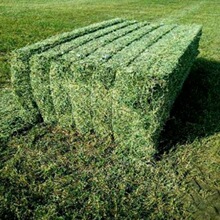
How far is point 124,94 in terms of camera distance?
6.13 metres

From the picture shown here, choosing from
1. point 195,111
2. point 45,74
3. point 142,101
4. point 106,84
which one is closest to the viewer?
point 142,101

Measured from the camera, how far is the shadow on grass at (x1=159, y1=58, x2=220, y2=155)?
7.42 m

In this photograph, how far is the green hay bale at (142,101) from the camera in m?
5.85

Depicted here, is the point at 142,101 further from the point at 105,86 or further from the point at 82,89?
the point at 82,89

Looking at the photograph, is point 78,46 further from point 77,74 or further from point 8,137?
point 8,137

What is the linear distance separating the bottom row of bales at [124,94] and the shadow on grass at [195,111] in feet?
2.80

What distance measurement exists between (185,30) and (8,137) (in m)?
6.06

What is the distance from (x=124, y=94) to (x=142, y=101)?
1.24 feet

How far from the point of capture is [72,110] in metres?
7.16

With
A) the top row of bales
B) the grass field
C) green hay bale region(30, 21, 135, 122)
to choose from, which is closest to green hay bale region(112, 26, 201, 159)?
the top row of bales

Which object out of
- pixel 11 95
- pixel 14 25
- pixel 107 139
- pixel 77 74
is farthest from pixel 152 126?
pixel 14 25

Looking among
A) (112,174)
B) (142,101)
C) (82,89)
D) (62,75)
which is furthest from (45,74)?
(112,174)

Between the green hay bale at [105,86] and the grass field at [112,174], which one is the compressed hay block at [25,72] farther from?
the green hay bale at [105,86]

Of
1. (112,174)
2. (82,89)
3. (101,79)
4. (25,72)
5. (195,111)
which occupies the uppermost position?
(101,79)
